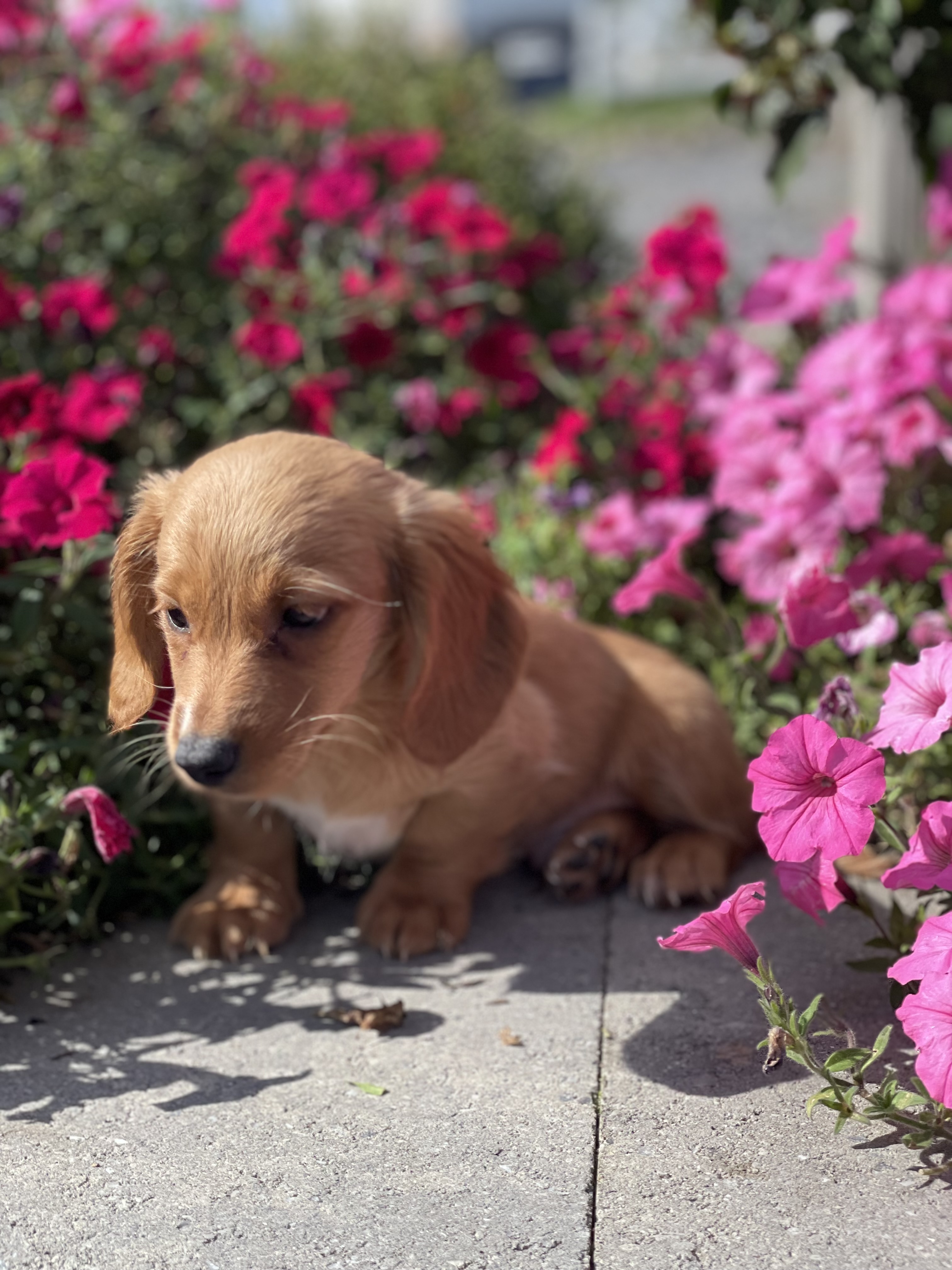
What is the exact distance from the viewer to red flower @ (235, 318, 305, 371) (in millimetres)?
4133

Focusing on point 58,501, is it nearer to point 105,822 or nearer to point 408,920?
point 105,822

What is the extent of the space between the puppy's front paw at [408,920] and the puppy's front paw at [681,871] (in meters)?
0.37

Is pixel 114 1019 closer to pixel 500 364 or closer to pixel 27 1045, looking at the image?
pixel 27 1045

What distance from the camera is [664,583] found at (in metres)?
2.86

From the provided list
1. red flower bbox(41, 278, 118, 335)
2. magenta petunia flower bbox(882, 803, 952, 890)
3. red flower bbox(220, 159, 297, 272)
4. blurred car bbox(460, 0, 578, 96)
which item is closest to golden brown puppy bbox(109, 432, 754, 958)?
magenta petunia flower bbox(882, 803, 952, 890)

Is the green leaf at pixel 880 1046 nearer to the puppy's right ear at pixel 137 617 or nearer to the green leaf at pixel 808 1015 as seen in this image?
the green leaf at pixel 808 1015

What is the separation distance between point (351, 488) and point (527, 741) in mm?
744

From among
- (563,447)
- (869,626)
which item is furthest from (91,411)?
(869,626)

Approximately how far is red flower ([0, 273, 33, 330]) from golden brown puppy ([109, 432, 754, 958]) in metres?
1.17

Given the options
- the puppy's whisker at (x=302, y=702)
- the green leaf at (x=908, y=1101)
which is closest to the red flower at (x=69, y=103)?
the puppy's whisker at (x=302, y=702)

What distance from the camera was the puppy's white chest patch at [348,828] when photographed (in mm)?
2859

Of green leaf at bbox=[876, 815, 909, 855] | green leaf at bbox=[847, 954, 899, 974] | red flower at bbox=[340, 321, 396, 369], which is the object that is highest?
red flower at bbox=[340, 321, 396, 369]

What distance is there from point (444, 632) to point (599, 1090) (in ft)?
2.83

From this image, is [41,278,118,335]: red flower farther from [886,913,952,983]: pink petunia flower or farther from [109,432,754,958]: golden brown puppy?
[886,913,952,983]: pink petunia flower
